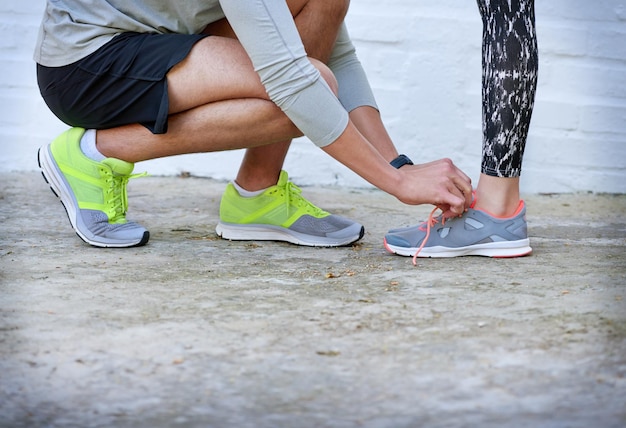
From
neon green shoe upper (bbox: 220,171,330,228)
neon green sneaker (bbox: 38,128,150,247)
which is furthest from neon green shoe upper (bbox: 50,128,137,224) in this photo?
neon green shoe upper (bbox: 220,171,330,228)

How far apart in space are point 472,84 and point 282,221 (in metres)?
1.06

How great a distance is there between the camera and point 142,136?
6.23 ft

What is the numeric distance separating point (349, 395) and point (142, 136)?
0.99 meters

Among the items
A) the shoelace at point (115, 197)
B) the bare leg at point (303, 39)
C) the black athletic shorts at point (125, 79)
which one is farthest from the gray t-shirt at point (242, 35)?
the shoelace at point (115, 197)

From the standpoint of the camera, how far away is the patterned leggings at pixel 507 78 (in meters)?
1.78

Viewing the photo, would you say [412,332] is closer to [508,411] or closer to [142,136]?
[508,411]

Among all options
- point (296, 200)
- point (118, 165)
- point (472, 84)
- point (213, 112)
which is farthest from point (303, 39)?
point (472, 84)

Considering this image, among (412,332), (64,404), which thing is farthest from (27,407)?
(412,332)

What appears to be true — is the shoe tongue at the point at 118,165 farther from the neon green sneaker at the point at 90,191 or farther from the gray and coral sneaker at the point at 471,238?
the gray and coral sneaker at the point at 471,238

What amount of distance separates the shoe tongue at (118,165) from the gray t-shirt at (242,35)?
22 centimetres

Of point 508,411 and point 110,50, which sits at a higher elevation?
point 110,50

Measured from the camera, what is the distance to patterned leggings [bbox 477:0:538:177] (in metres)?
1.78

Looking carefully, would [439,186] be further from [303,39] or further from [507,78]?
[303,39]

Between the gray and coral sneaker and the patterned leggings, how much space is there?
96 mm
